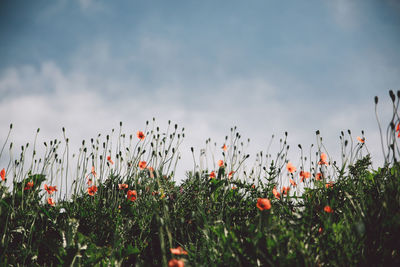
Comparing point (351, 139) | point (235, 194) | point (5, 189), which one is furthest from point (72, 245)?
point (351, 139)

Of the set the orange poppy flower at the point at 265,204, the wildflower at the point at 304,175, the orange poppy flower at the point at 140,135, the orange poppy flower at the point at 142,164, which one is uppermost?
the orange poppy flower at the point at 140,135

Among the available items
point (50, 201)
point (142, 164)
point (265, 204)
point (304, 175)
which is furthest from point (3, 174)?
point (304, 175)

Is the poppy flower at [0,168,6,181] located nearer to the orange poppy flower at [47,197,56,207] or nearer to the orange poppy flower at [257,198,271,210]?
the orange poppy flower at [47,197,56,207]

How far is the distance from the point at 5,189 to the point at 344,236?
336 centimetres

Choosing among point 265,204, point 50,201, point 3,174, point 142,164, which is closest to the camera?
point 265,204

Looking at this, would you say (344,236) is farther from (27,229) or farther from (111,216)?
(27,229)

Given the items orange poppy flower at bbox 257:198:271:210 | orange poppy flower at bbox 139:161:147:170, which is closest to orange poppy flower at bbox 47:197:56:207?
orange poppy flower at bbox 139:161:147:170

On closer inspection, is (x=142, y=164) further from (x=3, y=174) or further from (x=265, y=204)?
(x=265, y=204)

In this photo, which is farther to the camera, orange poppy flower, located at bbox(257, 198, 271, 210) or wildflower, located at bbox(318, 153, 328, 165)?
wildflower, located at bbox(318, 153, 328, 165)

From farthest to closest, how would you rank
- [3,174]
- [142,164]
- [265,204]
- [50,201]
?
[142,164] < [50,201] < [3,174] < [265,204]

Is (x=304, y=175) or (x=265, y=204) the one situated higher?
(x=304, y=175)

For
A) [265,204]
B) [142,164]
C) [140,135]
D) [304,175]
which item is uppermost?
[140,135]

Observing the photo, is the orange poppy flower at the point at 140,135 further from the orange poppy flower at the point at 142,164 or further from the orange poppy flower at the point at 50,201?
the orange poppy flower at the point at 50,201

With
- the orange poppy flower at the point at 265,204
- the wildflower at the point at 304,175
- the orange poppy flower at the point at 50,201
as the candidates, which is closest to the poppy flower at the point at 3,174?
the orange poppy flower at the point at 50,201
